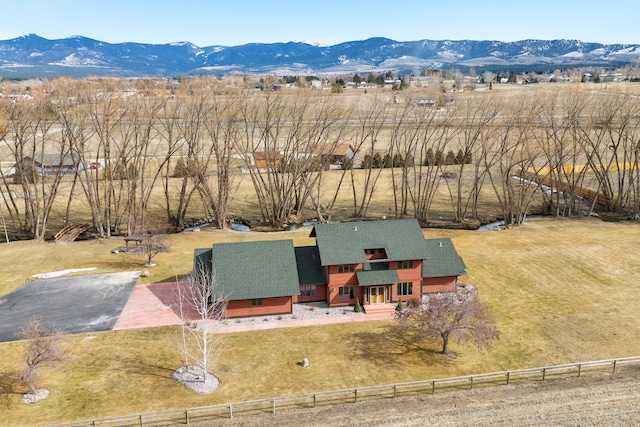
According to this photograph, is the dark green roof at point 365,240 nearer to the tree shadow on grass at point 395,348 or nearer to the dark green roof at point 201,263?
the tree shadow on grass at point 395,348

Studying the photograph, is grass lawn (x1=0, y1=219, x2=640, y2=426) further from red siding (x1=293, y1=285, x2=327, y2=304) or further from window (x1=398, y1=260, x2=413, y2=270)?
window (x1=398, y1=260, x2=413, y2=270)

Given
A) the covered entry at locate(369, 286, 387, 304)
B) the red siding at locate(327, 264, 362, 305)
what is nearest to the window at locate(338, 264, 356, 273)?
the red siding at locate(327, 264, 362, 305)

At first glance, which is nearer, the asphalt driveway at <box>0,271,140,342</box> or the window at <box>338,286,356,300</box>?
the asphalt driveway at <box>0,271,140,342</box>

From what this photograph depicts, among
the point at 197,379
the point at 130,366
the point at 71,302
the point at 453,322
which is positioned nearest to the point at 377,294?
the point at 453,322

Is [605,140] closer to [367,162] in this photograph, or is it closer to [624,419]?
[367,162]

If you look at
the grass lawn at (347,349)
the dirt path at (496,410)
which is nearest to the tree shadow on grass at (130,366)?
the grass lawn at (347,349)

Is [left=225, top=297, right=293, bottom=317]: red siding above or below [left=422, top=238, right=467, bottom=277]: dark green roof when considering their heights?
below

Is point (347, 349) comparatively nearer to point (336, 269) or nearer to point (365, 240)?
point (336, 269)

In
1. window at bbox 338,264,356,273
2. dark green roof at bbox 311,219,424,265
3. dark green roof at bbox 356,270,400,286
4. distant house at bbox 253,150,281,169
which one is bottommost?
dark green roof at bbox 356,270,400,286
